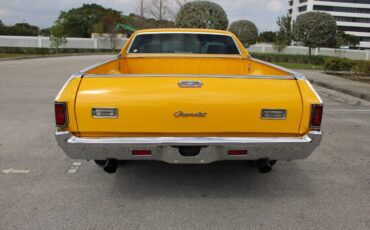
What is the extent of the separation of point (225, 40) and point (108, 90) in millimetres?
3377

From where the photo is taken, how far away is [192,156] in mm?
3355

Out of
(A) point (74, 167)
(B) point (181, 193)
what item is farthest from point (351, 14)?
(B) point (181, 193)

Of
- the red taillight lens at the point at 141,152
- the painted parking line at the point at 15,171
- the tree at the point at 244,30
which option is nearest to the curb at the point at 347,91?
the red taillight lens at the point at 141,152

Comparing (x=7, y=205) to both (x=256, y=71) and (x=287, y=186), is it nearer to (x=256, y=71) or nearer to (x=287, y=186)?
(x=287, y=186)

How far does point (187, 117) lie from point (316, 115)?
1187 mm

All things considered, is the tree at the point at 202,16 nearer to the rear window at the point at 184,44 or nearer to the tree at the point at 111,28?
the rear window at the point at 184,44

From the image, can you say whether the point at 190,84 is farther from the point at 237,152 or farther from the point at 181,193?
the point at 181,193

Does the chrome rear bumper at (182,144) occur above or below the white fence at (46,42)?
below

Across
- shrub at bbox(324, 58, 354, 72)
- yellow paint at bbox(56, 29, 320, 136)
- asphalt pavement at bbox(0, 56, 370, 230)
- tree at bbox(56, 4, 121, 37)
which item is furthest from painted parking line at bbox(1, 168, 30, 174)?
tree at bbox(56, 4, 121, 37)

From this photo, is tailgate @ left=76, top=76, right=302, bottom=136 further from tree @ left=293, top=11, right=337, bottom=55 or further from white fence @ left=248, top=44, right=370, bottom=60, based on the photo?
white fence @ left=248, top=44, right=370, bottom=60

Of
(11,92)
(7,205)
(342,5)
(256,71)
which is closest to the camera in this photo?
(7,205)

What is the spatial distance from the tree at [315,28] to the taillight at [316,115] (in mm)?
27174

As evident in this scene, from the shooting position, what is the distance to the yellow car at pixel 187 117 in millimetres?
3262

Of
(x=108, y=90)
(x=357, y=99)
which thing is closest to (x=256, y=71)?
(x=108, y=90)
